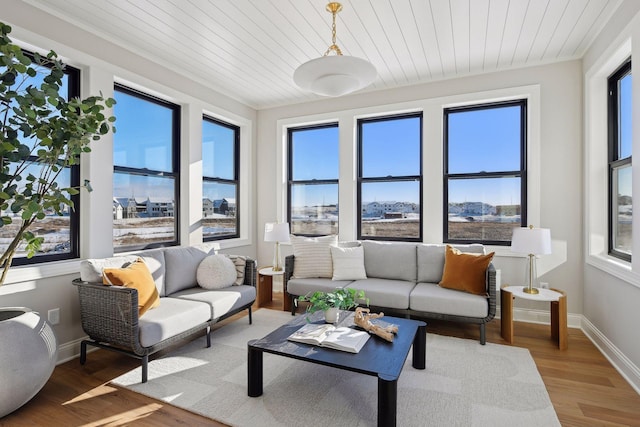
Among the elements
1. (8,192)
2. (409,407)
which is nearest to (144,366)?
(8,192)

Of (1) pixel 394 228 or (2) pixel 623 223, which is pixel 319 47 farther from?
(2) pixel 623 223

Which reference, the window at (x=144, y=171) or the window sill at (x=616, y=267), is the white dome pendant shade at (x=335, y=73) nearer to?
the window at (x=144, y=171)

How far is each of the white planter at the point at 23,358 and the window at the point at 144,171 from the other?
4.40 feet

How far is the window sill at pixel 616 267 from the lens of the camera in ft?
7.83

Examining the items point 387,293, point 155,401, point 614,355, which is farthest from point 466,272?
point 155,401

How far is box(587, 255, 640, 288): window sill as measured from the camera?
7.83ft

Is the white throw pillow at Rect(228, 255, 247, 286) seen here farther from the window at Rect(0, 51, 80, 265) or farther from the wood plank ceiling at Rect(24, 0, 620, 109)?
the wood plank ceiling at Rect(24, 0, 620, 109)

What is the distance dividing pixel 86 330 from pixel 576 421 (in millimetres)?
3456

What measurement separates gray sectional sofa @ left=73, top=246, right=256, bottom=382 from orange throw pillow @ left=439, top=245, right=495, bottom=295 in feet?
7.02

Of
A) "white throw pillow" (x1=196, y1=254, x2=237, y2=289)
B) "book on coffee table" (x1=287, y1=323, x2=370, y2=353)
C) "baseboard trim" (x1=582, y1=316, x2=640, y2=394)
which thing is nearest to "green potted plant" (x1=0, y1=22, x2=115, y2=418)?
"white throw pillow" (x1=196, y1=254, x2=237, y2=289)

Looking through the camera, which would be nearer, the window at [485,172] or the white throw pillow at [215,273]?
the white throw pillow at [215,273]

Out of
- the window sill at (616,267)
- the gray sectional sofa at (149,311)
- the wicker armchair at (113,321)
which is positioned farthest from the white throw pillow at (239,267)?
the window sill at (616,267)

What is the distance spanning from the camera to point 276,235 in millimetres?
4238

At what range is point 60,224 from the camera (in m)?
2.88
